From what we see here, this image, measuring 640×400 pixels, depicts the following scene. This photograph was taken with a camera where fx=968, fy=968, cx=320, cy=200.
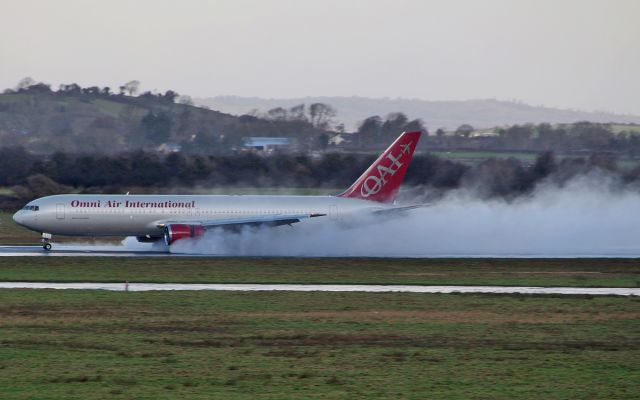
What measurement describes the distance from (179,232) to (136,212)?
116 inches

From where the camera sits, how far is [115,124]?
14725cm

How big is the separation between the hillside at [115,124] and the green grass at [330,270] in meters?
46.4

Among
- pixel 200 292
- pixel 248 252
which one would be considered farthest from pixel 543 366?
pixel 248 252

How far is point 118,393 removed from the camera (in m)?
17.9

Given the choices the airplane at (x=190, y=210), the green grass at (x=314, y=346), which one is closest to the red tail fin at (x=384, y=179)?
the airplane at (x=190, y=210)

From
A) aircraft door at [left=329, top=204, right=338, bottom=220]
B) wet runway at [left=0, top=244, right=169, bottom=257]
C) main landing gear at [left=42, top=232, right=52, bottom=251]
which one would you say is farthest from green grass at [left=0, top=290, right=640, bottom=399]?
aircraft door at [left=329, top=204, right=338, bottom=220]

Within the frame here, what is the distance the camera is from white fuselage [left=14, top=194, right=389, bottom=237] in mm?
53844

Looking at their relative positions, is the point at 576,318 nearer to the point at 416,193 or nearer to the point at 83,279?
the point at 83,279

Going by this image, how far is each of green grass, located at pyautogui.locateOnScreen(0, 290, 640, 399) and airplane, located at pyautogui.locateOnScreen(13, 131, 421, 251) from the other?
2086 centimetres

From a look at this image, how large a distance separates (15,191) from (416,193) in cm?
3169

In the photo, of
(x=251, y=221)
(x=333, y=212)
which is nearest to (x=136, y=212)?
(x=251, y=221)

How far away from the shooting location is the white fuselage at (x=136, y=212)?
53844mm

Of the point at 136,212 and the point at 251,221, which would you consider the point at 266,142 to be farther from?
the point at 136,212

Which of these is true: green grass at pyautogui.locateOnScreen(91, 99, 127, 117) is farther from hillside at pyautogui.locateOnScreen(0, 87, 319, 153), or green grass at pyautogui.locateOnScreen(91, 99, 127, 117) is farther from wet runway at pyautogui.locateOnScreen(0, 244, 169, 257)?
wet runway at pyautogui.locateOnScreen(0, 244, 169, 257)
